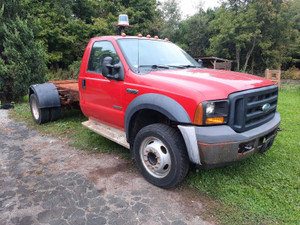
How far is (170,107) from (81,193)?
5.30 feet

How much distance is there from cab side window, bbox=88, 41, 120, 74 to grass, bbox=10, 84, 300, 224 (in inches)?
62.3

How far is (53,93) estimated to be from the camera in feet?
19.6

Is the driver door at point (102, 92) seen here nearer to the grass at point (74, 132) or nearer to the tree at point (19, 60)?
the grass at point (74, 132)

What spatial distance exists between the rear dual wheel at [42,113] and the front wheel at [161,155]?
3.77 m

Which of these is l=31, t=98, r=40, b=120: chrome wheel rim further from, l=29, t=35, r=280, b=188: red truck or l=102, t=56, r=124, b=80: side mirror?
l=102, t=56, r=124, b=80: side mirror

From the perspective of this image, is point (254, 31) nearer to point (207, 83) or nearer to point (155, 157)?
point (207, 83)

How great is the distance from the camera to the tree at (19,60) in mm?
8625

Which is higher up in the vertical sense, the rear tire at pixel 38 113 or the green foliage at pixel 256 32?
the green foliage at pixel 256 32

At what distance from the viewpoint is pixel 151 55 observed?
3703 millimetres

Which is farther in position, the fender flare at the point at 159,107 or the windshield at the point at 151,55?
the windshield at the point at 151,55

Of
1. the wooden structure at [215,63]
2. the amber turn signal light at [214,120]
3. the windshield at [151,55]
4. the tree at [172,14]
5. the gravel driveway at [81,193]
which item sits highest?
the tree at [172,14]

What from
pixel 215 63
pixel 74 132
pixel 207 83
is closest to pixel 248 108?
pixel 207 83

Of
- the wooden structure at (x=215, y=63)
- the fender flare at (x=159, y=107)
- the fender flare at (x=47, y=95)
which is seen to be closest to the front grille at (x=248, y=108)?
the fender flare at (x=159, y=107)

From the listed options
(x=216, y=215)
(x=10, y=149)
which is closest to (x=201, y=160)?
(x=216, y=215)
